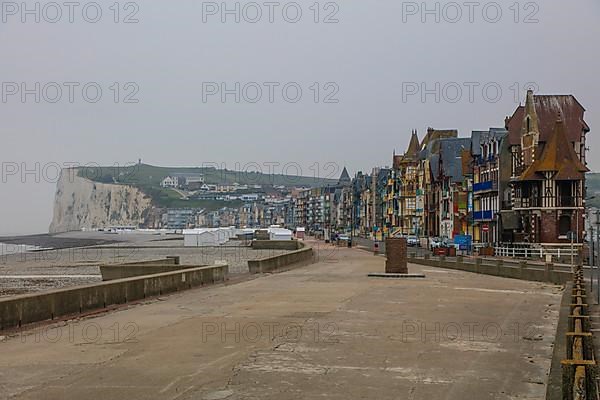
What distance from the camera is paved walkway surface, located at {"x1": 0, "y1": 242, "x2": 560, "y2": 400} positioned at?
32.7ft

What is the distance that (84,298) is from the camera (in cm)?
1889

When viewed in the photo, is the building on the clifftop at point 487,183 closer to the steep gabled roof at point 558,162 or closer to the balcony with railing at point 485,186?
the balcony with railing at point 485,186

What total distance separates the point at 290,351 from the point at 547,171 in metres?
51.9

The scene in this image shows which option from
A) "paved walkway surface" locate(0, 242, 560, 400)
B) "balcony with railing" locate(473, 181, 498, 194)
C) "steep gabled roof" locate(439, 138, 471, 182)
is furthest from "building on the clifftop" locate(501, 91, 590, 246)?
"paved walkway surface" locate(0, 242, 560, 400)

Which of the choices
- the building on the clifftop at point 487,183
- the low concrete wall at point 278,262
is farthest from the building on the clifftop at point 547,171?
the low concrete wall at point 278,262

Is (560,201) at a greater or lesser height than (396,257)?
greater

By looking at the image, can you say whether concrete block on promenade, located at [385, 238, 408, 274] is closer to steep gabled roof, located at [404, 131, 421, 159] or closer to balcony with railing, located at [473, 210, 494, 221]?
balcony with railing, located at [473, 210, 494, 221]

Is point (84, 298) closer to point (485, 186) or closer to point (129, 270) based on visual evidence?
point (129, 270)

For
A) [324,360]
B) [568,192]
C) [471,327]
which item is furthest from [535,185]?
[324,360]

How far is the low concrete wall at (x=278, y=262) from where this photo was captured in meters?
37.9

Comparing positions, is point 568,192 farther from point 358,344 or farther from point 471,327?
point 358,344

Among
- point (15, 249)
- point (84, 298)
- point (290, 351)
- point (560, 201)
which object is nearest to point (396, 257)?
point (84, 298)

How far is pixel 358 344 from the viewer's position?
44.8 feet

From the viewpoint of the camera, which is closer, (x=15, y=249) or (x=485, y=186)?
(x=485, y=186)
